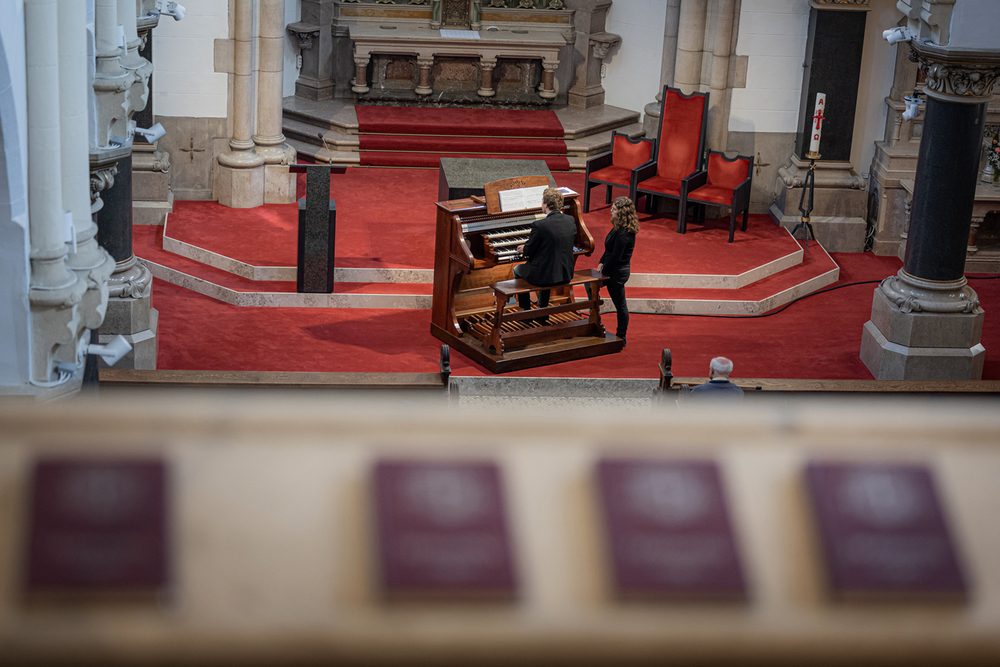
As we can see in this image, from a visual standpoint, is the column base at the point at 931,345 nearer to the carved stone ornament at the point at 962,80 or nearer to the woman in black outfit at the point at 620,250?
the carved stone ornament at the point at 962,80

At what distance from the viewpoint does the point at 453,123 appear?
1280 centimetres

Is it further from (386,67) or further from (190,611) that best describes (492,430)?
(386,67)

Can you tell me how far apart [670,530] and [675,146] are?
10.6 metres

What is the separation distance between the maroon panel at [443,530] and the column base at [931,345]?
305 inches

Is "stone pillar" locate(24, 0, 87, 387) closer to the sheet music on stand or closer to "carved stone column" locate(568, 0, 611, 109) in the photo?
the sheet music on stand

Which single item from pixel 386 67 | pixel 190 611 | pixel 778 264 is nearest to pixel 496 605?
pixel 190 611

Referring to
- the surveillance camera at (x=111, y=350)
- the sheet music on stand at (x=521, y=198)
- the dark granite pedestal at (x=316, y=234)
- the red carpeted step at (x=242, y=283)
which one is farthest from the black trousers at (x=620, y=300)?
the surveillance camera at (x=111, y=350)

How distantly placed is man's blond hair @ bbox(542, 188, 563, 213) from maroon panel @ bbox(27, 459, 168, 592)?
7105 mm

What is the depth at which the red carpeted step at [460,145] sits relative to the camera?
12.4 metres

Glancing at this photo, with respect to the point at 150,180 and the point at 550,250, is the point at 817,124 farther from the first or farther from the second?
the point at 150,180

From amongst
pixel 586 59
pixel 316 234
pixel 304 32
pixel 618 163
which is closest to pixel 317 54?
pixel 304 32

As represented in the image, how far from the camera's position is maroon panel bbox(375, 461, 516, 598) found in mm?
832

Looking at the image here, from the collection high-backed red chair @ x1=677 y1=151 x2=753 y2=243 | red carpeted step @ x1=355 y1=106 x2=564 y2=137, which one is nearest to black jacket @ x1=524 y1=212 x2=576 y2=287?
high-backed red chair @ x1=677 y1=151 x2=753 y2=243

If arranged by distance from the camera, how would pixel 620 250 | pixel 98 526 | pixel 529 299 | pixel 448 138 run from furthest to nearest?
pixel 448 138 < pixel 529 299 < pixel 620 250 < pixel 98 526
